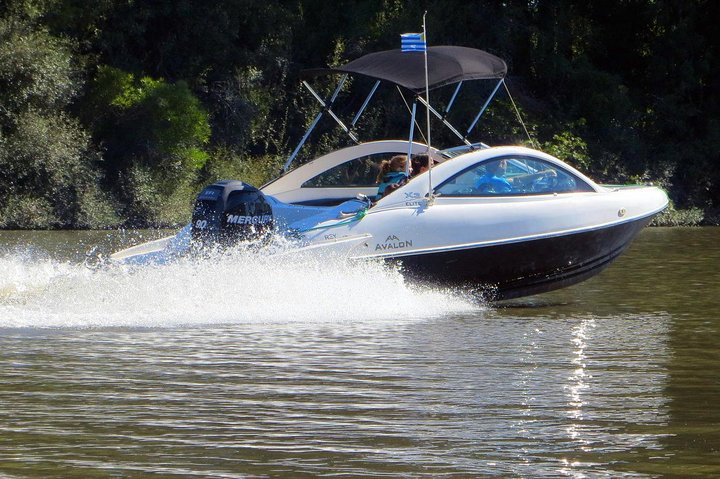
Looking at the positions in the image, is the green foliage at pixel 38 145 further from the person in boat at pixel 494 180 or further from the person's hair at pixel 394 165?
the person in boat at pixel 494 180

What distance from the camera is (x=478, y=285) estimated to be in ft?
37.2

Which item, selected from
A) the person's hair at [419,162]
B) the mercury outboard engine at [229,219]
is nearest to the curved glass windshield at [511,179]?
the person's hair at [419,162]

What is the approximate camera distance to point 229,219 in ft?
33.9

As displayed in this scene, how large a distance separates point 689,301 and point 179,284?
15.6 feet

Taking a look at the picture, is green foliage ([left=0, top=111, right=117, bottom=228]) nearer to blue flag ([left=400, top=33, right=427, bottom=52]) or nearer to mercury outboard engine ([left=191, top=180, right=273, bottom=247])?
blue flag ([left=400, top=33, right=427, bottom=52])

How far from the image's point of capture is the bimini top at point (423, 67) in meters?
12.2

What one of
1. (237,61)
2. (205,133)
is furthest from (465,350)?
(237,61)

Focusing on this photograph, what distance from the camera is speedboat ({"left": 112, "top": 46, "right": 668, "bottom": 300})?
34.4ft

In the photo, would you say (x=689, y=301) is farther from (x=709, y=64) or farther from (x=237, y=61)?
(x=709, y=64)

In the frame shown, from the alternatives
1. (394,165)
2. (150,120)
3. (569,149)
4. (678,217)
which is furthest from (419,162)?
(569,149)

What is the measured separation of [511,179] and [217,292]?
2.95m

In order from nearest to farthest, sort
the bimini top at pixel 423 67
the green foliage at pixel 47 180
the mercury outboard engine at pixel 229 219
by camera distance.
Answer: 1. the mercury outboard engine at pixel 229 219
2. the bimini top at pixel 423 67
3. the green foliage at pixel 47 180

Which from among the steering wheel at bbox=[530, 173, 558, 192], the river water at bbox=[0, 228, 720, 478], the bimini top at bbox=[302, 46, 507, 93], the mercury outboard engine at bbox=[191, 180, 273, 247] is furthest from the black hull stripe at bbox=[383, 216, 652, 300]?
the bimini top at bbox=[302, 46, 507, 93]

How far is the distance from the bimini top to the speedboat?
0.02 meters
